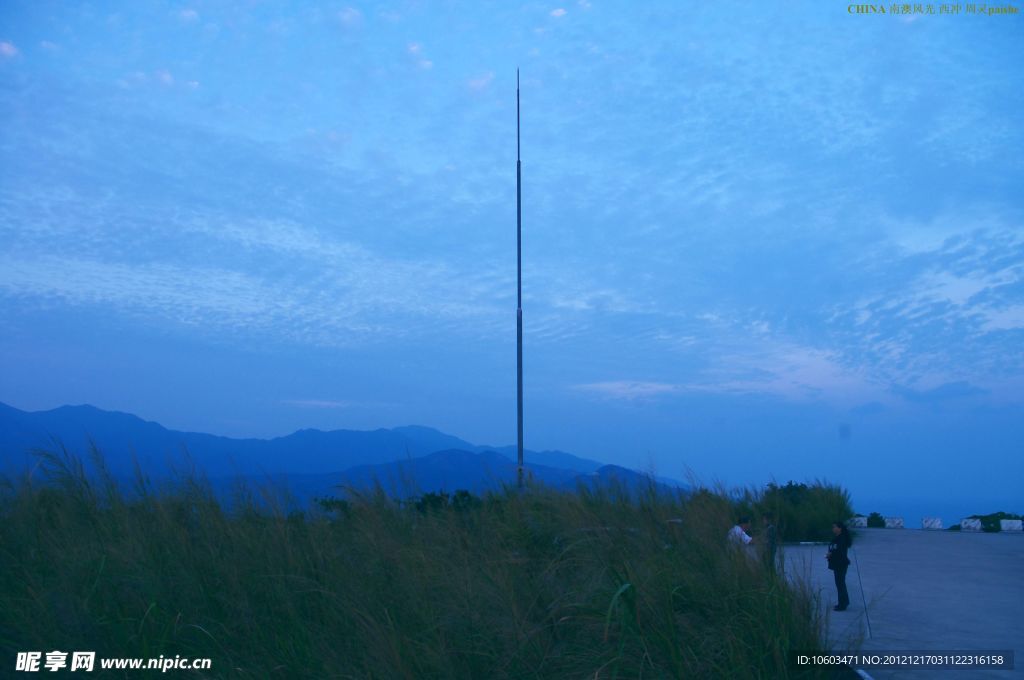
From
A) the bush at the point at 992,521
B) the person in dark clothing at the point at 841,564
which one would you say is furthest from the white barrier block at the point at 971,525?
the person in dark clothing at the point at 841,564

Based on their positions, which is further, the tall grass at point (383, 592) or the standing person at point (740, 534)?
the standing person at point (740, 534)

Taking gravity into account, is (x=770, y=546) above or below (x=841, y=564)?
above

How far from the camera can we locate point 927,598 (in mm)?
11891

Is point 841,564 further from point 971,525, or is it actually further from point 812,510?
point 971,525

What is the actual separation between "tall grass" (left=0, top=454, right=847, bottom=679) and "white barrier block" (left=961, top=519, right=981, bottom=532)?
2285 cm

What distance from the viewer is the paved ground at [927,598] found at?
816 cm

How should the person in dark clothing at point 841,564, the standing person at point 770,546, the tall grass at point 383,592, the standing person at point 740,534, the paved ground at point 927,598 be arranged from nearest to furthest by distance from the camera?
the tall grass at point 383,592 < the standing person at point 770,546 < the standing person at point 740,534 < the paved ground at point 927,598 < the person in dark clothing at point 841,564

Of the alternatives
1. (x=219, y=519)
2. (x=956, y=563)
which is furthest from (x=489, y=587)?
(x=956, y=563)

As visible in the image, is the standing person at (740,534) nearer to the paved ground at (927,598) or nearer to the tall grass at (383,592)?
the tall grass at (383,592)

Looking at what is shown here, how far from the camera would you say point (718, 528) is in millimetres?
8602

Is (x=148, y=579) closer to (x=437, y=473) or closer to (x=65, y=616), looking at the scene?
(x=65, y=616)

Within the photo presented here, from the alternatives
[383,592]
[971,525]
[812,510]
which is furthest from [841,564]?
[971,525]

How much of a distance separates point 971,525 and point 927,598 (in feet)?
61.8

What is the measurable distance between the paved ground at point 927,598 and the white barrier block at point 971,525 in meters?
6.73
